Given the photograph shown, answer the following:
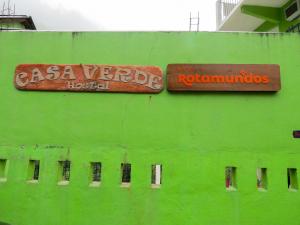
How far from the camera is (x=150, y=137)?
6.00 m

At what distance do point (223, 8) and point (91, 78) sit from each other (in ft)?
29.1

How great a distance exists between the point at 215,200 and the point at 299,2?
6978 mm

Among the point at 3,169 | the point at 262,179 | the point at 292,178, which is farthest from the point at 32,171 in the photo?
the point at 292,178

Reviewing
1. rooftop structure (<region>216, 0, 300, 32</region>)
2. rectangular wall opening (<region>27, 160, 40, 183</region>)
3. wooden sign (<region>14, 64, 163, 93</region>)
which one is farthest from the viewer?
rooftop structure (<region>216, 0, 300, 32</region>)

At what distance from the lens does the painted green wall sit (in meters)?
5.73

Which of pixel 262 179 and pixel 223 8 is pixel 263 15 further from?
pixel 262 179

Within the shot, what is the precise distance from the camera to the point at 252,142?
594 centimetres

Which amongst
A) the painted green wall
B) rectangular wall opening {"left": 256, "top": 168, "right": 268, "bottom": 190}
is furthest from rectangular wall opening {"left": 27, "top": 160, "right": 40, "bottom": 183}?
rectangular wall opening {"left": 256, "top": 168, "right": 268, "bottom": 190}

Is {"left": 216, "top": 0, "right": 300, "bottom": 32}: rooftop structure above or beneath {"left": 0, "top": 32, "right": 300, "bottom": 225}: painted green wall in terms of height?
above

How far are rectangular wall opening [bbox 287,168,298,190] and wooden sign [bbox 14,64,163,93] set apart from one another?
301 cm

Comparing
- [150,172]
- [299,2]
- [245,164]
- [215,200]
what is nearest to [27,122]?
[150,172]

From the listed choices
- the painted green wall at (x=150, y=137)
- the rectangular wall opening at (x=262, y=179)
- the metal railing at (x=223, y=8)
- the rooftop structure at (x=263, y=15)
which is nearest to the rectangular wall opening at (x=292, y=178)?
the painted green wall at (x=150, y=137)

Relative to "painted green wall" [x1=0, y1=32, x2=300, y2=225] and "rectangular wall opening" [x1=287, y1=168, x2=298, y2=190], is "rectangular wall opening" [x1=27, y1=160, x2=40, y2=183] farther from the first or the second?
"rectangular wall opening" [x1=287, y1=168, x2=298, y2=190]

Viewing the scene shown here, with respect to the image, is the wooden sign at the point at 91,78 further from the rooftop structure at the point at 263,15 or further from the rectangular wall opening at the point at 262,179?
A: the rooftop structure at the point at 263,15
